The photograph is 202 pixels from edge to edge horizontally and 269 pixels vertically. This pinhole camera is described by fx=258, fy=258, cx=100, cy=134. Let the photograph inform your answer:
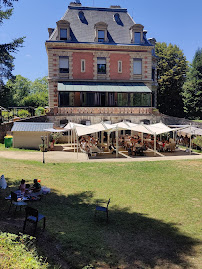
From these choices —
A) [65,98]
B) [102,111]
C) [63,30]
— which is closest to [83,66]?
[65,98]

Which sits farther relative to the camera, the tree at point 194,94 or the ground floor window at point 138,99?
the tree at point 194,94

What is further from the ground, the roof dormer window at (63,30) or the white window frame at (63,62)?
the roof dormer window at (63,30)

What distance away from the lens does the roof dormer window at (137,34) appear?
32281 mm

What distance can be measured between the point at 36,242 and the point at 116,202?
456 centimetres

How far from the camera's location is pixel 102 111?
29.3 metres

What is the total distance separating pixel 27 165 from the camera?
53.7 feet

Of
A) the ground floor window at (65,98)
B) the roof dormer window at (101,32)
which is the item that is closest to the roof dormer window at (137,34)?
the roof dormer window at (101,32)

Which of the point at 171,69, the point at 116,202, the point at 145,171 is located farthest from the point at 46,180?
the point at 171,69

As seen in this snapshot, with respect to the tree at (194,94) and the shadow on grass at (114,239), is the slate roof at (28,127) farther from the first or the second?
the tree at (194,94)

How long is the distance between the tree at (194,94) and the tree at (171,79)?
180 centimetres

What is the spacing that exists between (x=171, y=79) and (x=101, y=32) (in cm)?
1719

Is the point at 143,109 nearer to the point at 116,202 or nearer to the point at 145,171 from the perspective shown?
the point at 145,171

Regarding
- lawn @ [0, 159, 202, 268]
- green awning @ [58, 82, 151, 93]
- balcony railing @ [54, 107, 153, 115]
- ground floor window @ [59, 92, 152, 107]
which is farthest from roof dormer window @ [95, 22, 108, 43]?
lawn @ [0, 159, 202, 268]

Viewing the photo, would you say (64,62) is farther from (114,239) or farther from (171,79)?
(114,239)
